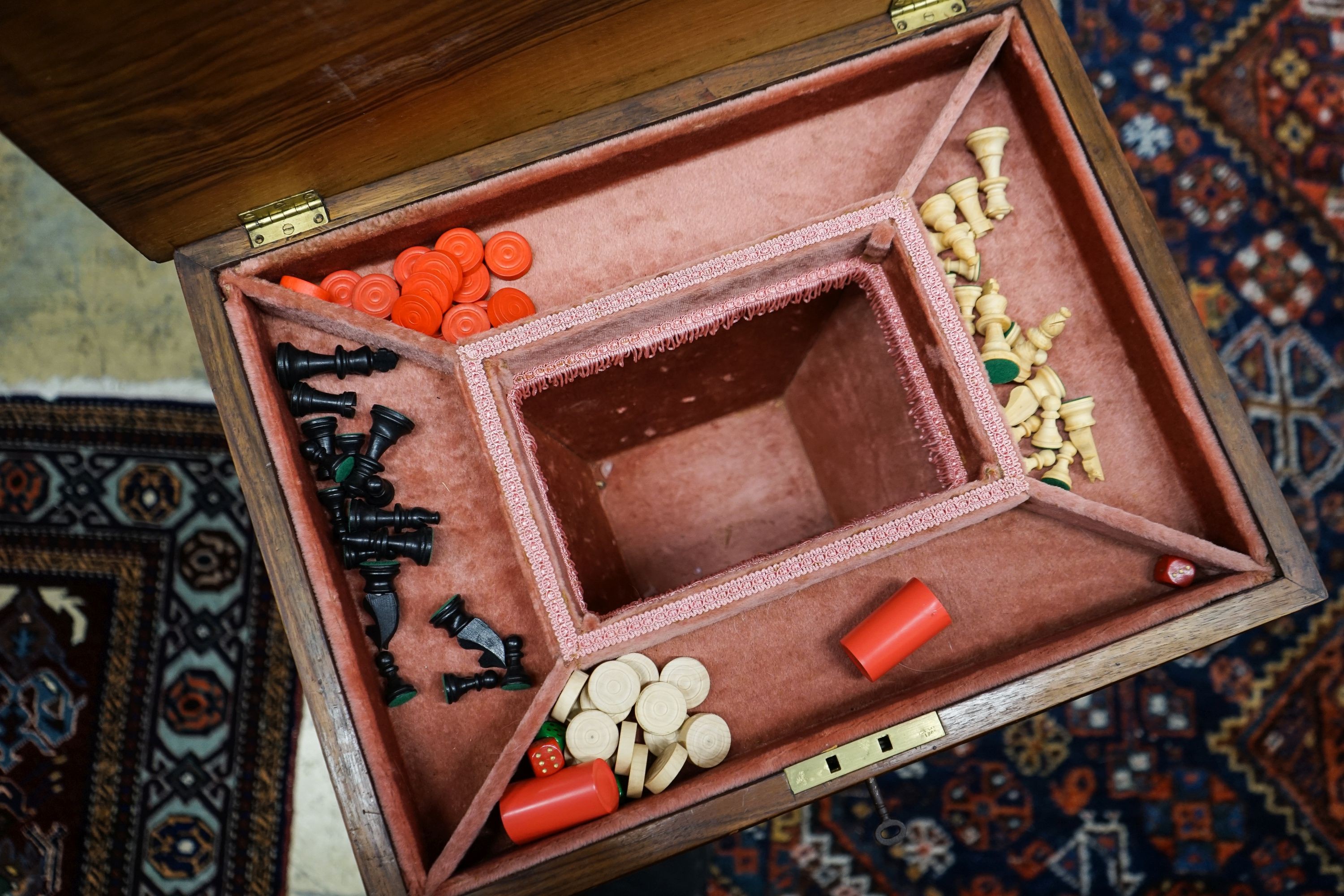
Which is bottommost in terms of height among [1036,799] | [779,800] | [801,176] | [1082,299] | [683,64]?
[1036,799]

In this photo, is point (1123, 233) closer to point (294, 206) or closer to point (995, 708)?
point (995, 708)

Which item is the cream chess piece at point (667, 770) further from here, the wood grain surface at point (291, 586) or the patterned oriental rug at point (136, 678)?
the patterned oriental rug at point (136, 678)

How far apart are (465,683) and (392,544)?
0.89ft

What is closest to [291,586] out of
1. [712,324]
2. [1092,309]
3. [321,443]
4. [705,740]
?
[321,443]

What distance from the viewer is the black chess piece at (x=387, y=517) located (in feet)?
4.45

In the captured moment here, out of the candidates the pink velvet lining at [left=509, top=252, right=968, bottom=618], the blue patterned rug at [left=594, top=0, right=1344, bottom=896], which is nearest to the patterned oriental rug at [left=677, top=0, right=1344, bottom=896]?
the blue patterned rug at [left=594, top=0, right=1344, bottom=896]

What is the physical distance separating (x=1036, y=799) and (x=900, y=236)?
5.53 feet

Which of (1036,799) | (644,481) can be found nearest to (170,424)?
(644,481)

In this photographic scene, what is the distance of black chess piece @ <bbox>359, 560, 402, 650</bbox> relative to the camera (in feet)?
4.47

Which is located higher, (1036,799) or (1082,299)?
(1082,299)

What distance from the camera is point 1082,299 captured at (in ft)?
4.84

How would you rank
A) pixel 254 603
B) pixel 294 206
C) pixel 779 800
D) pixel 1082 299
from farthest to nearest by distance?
pixel 254 603, pixel 1082 299, pixel 294 206, pixel 779 800

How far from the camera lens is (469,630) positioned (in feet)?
4.46

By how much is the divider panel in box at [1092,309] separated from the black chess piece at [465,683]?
3.42 ft
